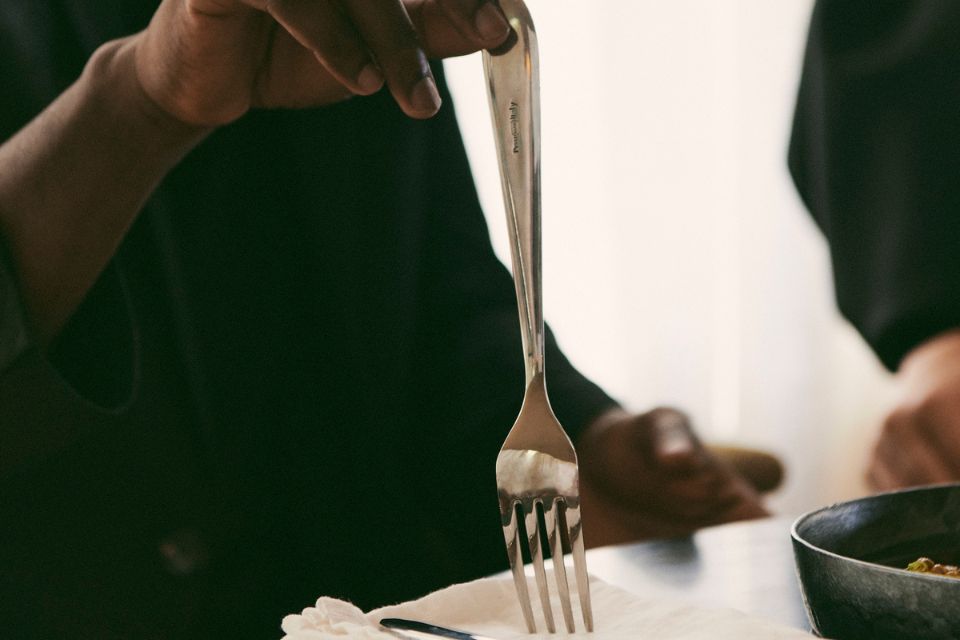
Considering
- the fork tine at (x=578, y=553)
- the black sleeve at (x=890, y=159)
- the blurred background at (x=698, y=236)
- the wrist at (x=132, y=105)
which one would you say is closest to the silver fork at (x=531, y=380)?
the fork tine at (x=578, y=553)

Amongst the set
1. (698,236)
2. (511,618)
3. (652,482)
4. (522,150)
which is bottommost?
(698,236)

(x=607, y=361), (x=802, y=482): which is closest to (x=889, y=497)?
(x=607, y=361)

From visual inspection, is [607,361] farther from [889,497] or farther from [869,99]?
[889,497]

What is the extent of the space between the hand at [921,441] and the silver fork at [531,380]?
1.23ft

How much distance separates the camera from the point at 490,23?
1.16 ft

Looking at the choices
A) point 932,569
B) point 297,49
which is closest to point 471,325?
point 297,49

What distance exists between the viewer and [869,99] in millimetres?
882

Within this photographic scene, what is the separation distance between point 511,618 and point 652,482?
38cm

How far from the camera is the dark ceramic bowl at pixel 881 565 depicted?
277 millimetres

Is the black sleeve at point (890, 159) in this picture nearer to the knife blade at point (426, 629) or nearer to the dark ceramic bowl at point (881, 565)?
the dark ceramic bowl at point (881, 565)

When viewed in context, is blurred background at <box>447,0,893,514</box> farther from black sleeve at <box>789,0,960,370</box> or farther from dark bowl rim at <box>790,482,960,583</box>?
dark bowl rim at <box>790,482,960,583</box>

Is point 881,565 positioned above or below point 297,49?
below

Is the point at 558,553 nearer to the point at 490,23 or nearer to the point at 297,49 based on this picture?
the point at 490,23

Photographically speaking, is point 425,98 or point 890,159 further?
point 890,159
